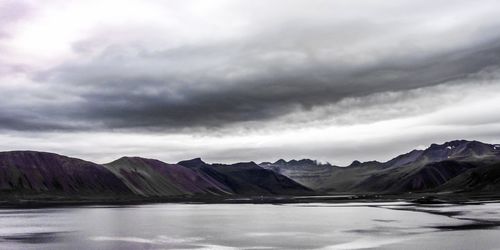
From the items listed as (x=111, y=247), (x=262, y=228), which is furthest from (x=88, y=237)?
(x=262, y=228)

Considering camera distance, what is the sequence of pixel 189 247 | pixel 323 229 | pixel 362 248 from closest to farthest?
pixel 362 248, pixel 189 247, pixel 323 229

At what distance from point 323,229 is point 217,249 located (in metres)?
26.9

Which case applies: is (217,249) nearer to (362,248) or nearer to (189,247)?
(189,247)

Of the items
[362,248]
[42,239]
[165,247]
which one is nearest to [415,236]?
[362,248]

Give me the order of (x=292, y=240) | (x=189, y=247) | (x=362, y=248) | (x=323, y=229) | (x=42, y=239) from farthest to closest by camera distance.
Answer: (x=323, y=229)
(x=42, y=239)
(x=292, y=240)
(x=189, y=247)
(x=362, y=248)

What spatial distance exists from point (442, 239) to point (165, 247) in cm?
2938

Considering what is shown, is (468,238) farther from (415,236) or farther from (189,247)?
(189,247)

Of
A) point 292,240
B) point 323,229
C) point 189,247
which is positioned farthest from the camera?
point 323,229

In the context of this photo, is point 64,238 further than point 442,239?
Yes

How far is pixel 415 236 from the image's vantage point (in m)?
63.8

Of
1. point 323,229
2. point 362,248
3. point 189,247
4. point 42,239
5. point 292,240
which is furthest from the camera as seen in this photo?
point 323,229

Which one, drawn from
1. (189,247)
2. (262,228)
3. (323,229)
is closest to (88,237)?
(189,247)

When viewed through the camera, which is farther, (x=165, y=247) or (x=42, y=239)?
(x=42, y=239)

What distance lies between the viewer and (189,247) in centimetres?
5631
